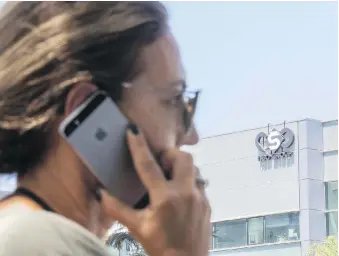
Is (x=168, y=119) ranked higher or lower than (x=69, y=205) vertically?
higher

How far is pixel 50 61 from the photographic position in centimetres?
97

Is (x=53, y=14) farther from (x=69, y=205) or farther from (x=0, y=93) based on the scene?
(x=69, y=205)

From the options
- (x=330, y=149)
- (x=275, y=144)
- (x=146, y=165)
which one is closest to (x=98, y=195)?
(x=146, y=165)

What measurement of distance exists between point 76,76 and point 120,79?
0.18ft

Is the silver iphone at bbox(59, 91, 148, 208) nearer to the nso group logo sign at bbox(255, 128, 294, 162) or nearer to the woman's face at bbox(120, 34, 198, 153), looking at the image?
the woman's face at bbox(120, 34, 198, 153)

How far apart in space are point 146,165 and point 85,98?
10cm

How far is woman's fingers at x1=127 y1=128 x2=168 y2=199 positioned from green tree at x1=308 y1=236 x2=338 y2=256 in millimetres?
20741

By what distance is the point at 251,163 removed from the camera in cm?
2645

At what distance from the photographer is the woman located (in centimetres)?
95

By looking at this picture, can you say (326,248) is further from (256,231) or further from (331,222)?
(256,231)

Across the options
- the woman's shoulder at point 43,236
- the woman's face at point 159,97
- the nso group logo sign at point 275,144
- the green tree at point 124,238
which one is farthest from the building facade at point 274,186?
the woman's shoulder at point 43,236

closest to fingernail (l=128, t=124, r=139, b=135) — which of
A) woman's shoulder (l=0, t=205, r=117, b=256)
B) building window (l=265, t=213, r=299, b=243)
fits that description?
woman's shoulder (l=0, t=205, r=117, b=256)

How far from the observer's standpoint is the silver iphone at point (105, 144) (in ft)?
3.22

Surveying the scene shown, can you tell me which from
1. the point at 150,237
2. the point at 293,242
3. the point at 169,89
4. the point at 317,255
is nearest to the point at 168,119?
the point at 169,89
